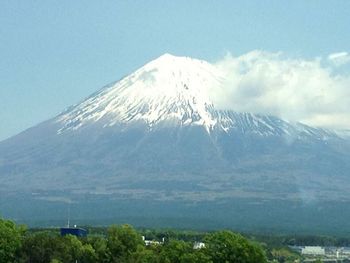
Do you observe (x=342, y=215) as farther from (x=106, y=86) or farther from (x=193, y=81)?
(x=106, y=86)

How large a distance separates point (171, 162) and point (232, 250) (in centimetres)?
10729

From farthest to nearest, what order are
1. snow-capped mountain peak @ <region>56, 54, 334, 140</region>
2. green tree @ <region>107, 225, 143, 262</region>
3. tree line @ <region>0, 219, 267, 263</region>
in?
1. snow-capped mountain peak @ <region>56, 54, 334, 140</region>
2. green tree @ <region>107, 225, 143, 262</region>
3. tree line @ <region>0, 219, 267, 263</region>

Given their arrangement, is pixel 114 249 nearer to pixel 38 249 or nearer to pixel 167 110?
pixel 38 249

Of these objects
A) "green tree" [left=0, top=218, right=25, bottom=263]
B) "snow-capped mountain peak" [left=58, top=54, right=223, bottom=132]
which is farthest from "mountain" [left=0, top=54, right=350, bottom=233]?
"green tree" [left=0, top=218, right=25, bottom=263]

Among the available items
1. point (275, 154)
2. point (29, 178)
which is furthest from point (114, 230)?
point (275, 154)

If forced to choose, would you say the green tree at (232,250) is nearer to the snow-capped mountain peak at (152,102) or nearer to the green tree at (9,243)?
the green tree at (9,243)

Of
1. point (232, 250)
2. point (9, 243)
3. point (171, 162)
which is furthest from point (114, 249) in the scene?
point (171, 162)

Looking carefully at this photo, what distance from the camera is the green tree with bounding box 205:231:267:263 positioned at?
37.4m

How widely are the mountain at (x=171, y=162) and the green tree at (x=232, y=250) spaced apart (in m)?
58.1

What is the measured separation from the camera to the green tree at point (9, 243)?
42875mm

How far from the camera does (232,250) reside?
123 feet

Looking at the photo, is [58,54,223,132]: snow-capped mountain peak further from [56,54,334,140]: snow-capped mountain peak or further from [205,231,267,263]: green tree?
[205,231,267,263]: green tree

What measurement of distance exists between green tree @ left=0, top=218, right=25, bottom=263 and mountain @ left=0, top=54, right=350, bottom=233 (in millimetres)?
52228

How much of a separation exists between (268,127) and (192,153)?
23475 mm
